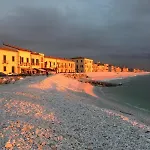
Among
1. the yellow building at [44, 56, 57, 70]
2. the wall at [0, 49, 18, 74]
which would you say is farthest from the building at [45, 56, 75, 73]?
the wall at [0, 49, 18, 74]

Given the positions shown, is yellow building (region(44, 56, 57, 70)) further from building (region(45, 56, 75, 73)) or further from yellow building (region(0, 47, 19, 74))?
yellow building (region(0, 47, 19, 74))

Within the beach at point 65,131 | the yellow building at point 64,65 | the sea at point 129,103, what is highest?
the yellow building at point 64,65

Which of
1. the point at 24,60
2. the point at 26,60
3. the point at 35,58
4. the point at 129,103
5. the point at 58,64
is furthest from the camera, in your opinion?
the point at 58,64

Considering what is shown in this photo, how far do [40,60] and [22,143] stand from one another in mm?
84342

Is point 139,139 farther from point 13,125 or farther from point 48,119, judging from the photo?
point 13,125

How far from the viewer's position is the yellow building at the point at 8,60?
67.0 m

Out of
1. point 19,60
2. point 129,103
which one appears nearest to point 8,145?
point 129,103

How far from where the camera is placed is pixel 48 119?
15.2 metres

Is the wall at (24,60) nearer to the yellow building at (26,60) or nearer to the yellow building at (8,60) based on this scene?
the yellow building at (26,60)

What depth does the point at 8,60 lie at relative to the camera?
6975 cm

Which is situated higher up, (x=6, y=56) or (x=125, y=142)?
(x=6, y=56)

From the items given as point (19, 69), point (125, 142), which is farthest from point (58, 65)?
point (125, 142)

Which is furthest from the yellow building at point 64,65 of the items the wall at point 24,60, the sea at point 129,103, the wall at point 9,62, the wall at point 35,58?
the sea at point 129,103

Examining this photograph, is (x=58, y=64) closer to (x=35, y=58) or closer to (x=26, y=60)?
(x=35, y=58)
